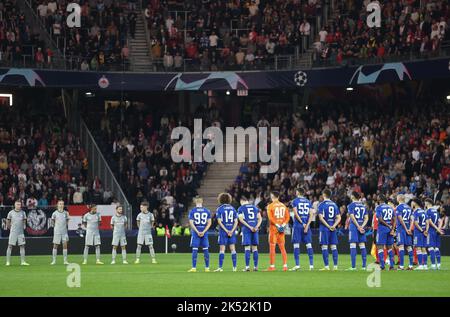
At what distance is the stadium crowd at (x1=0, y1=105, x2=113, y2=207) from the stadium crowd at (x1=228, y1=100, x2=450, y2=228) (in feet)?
22.6

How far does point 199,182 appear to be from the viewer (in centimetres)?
4978

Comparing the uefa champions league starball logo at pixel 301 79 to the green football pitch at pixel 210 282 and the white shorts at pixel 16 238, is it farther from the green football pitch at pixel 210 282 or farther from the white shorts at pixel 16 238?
the white shorts at pixel 16 238

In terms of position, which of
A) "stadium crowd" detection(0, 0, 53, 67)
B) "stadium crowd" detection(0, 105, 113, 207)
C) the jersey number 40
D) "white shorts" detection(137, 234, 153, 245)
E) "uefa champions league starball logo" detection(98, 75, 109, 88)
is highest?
"stadium crowd" detection(0, 0, 53, 67)

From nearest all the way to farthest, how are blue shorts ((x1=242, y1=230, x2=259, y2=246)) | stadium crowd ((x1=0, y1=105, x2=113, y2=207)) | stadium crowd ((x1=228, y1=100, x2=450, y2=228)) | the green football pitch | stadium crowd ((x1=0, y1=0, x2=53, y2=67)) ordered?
the green football pitch < blue shorts ((x1=242, y1=230, x2=259, y2=246)) < stadium crowd ((x1=228, y1=100, x2=450, y2=228)) < stadium crowd ((x1=0, y1=105, x2=113, y2=207)) < stadium crowd ((x1=0, y1=0, x2=53, y2=67))

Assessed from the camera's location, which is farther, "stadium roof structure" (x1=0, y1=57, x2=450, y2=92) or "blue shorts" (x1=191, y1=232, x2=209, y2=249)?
"stadium roof structure" (x1=0, y1=57, x2=450, y2=92)

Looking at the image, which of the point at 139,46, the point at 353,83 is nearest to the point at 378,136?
the point at 353,83

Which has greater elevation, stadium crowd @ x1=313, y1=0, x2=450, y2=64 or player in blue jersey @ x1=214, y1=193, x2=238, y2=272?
stadium crowd @ x1=313, y1=0, x2=450, y2=64

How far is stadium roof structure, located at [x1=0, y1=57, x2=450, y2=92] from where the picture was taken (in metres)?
46.9

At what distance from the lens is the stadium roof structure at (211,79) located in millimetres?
46906

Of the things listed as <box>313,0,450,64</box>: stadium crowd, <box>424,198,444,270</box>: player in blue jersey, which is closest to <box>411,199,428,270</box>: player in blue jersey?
<box>424,198,444,270</box>: player in blue jersey

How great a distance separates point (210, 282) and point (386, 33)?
2541 centimetres

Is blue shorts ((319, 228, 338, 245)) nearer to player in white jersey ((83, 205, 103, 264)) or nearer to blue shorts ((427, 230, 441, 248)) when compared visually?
blue shorts ((427, 230, 441, 248))

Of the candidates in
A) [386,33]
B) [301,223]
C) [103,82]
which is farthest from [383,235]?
[103,82]

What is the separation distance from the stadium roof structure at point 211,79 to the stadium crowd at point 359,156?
2159 mm
